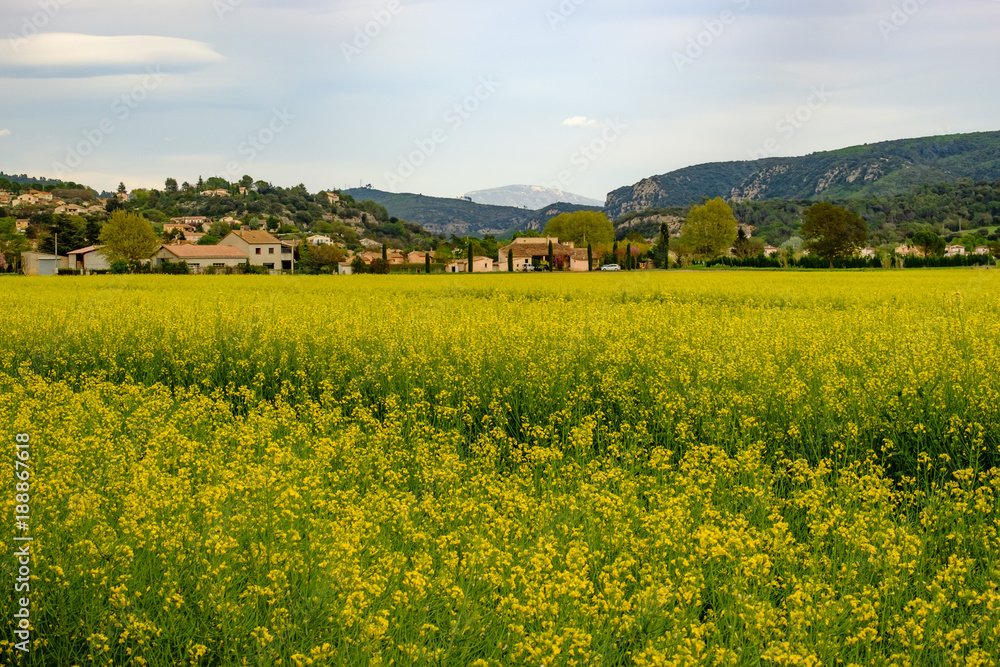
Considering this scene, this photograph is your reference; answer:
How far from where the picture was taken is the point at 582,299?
67.6 ft

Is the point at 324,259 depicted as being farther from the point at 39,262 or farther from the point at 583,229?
the point at 583,229

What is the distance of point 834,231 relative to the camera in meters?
83.1

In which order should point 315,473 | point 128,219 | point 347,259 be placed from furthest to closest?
point 347,259
point 128,219
point 315,473

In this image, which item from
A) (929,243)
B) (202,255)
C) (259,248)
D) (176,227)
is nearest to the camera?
(929,243)

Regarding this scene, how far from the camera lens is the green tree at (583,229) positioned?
154 meters

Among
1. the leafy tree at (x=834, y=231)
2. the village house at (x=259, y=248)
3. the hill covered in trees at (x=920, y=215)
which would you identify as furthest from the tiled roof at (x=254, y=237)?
the hill covered in trees at (x=920, y=215)

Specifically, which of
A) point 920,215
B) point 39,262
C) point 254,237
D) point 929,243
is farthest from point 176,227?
point 920,215

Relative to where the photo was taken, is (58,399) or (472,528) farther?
(58,399)

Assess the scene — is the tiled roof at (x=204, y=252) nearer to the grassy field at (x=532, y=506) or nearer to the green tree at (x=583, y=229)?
the green tree at (x=583, y=229)

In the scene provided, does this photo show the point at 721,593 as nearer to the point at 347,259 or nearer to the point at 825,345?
the point at 825,345

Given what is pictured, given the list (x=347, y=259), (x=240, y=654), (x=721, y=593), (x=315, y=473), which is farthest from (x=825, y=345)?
(x=347, y=259)

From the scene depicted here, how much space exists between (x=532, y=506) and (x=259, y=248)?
119 m

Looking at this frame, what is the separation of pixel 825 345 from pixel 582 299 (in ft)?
36.6

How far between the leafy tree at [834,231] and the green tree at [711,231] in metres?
22.1
